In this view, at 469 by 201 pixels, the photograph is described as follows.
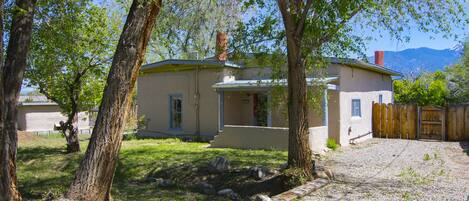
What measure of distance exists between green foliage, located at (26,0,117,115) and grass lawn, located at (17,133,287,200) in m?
2.17

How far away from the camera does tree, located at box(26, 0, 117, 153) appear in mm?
12961

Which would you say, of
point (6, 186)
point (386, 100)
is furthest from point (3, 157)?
point (386, 100)

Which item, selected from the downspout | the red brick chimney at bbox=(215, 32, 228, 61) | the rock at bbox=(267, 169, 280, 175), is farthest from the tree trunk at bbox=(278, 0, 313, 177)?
the downspout

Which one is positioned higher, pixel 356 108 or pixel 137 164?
pixel 356 108

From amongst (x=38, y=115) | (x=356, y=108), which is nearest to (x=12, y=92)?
(x=356, y=108)

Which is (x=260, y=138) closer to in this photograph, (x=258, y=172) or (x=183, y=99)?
(x=258, y=172)

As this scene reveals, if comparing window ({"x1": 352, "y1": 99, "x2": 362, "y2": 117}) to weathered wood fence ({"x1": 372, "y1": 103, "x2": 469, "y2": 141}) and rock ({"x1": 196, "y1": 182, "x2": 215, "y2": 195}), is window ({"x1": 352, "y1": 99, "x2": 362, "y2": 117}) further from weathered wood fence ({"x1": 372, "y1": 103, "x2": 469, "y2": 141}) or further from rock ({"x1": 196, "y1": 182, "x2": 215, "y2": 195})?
rock ({"x1": 196, "y1": 182, "x2": 215, "y2": 195})

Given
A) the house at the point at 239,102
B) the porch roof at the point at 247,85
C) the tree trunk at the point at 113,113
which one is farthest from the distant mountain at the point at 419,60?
the tree trunk at the point at 113,113

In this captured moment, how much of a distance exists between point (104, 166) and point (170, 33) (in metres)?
4.84

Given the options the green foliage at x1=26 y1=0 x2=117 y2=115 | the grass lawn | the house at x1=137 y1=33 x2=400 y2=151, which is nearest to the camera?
the grass lawn

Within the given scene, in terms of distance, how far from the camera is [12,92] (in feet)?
23.4

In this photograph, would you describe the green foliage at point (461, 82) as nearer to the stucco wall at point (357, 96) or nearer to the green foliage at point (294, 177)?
the stucco wall at point (357, 96)

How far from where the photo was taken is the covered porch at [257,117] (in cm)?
1470

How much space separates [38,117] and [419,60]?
42636 mm
